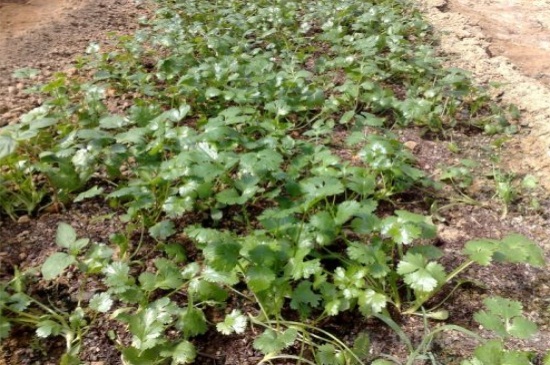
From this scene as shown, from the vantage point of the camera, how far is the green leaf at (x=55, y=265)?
5.25 ft

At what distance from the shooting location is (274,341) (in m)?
1.49

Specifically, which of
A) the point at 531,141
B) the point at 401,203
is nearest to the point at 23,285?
the point at 401,203

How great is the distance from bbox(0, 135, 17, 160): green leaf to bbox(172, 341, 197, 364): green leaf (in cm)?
108

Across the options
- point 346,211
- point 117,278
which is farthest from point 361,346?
point 117,278

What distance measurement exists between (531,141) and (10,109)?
302 cm

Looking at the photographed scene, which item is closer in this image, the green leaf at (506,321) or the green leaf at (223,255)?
the green leaf at (506,321)

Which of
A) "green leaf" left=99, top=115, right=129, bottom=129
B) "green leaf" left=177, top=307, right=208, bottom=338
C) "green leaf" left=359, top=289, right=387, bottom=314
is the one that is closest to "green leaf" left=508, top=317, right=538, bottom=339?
"green leaf" left=359, top=289, right=387, bottom=314

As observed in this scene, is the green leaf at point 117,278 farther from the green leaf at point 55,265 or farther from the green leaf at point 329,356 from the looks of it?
the green leaf at point 329,356

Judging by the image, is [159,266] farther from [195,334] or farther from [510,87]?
[510,87]

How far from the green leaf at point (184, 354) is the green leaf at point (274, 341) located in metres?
0.19

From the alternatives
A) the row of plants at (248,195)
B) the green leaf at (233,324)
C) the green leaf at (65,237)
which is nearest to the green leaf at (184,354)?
the row of plants at (248,195)

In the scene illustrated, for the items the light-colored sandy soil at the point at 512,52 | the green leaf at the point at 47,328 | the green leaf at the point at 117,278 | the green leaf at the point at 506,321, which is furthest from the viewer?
the light-colored sandy soil at the point at 512,52

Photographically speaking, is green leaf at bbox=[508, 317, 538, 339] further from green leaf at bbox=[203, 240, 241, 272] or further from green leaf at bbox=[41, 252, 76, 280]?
green leaf at bbox=[41, 252, 76, 280]

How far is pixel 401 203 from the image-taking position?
231cm
